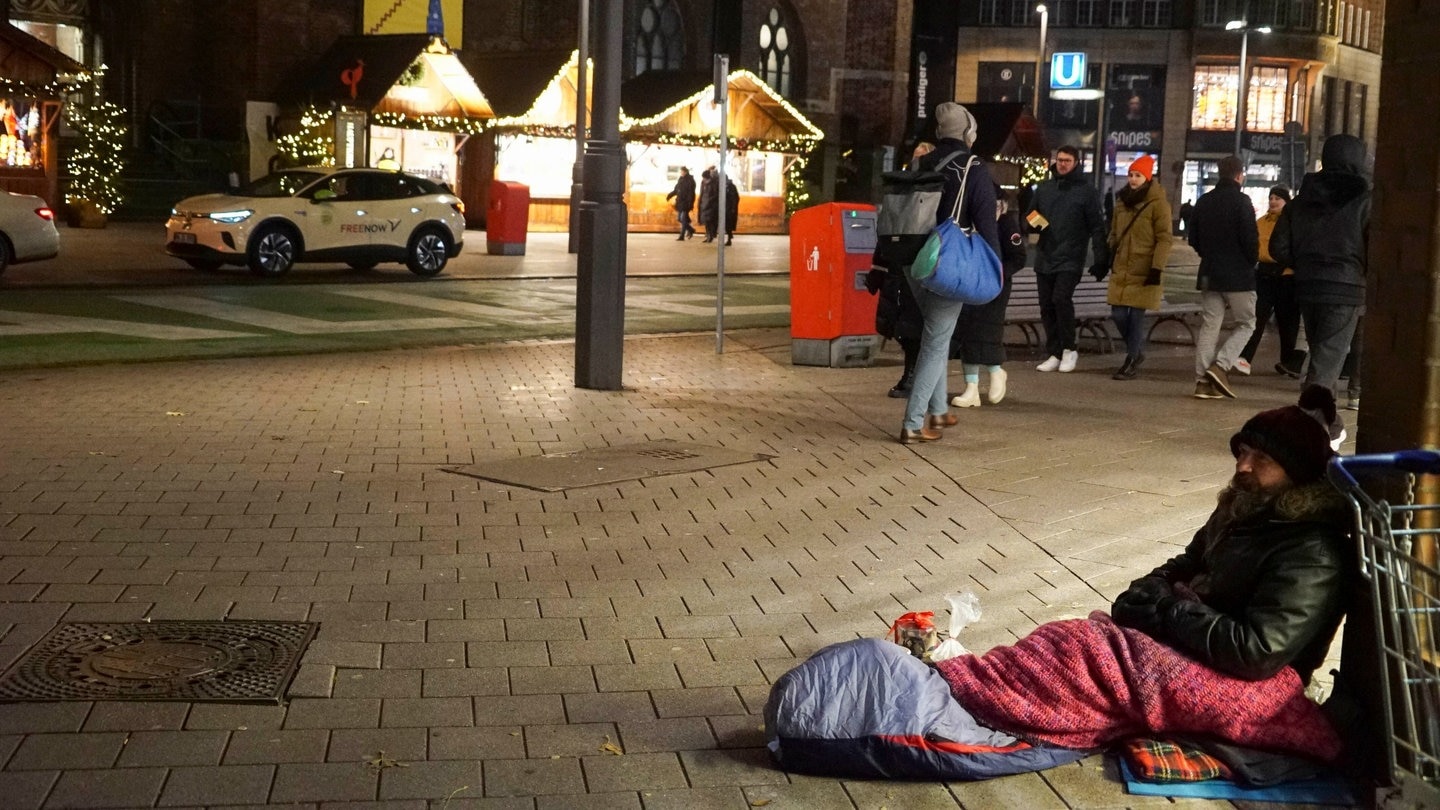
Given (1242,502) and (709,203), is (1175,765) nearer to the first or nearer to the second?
(1242,502)

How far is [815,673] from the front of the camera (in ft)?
14.4

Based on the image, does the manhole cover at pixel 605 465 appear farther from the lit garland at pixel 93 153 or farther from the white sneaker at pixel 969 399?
the lit garland at pixel 93 153

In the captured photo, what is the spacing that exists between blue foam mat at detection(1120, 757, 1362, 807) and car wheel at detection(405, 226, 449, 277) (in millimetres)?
20587

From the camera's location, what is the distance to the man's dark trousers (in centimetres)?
1342

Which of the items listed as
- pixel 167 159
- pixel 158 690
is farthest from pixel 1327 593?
pixel 167 159

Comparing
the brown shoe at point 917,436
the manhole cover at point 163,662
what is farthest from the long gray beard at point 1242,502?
the brown shoe at point 917,436

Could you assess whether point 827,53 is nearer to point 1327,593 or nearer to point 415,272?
point 415,272

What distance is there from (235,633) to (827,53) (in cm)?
4921

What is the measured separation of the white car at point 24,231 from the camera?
758 inches

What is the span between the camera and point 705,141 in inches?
1729

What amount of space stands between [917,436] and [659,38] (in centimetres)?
4043

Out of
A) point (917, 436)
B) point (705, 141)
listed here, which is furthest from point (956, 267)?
point (705, 141)

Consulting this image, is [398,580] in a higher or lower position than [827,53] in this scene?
lower

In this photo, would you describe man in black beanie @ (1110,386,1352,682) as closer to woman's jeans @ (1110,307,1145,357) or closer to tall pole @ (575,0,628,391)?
tall pole @ (575,0,628,391)
